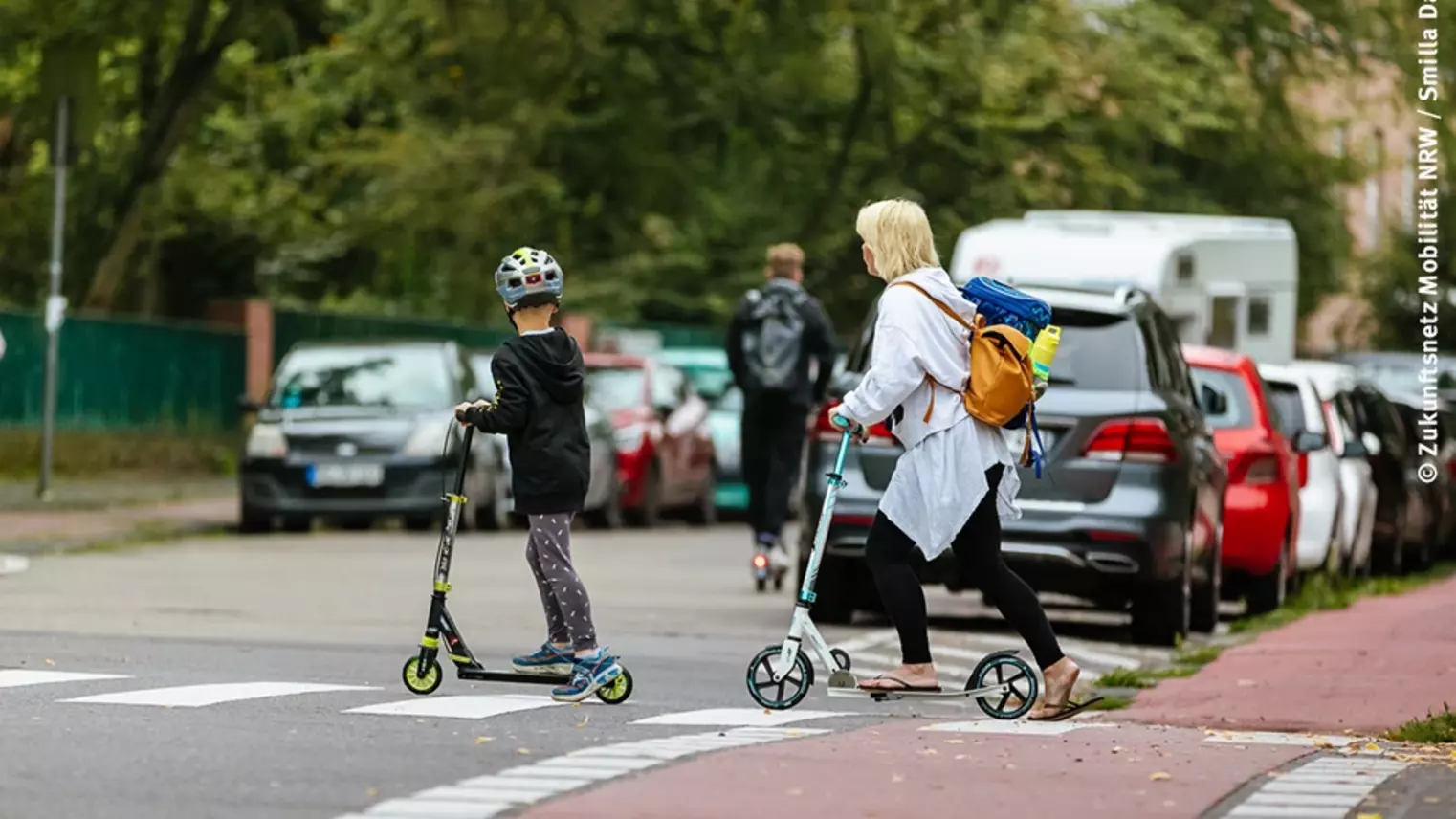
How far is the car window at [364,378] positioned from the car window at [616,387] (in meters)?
3.19

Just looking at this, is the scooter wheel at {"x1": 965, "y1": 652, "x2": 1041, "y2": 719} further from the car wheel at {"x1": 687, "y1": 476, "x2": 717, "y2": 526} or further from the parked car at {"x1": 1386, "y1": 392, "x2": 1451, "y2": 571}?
the car wheel at {"x1": 687, "y1": 476, "x2": 717, "y2": 526}

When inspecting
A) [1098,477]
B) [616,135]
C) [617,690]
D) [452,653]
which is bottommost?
[617,690]

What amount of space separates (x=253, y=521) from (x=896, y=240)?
47.6 feet

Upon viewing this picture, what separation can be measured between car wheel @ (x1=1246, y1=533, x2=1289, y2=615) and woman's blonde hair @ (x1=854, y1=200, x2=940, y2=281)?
802 cm

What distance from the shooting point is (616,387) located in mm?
28938

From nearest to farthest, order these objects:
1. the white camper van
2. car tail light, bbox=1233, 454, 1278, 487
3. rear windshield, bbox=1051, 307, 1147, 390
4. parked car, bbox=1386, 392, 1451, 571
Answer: rear windshield, bbox=1051, 307, 1147, 390
car tail light, bbox=1233, 454, 1278, 487
parked car, bbox=1386, 392, 1451, 571
the white camper van

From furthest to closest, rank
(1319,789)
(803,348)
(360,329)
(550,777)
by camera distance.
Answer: (360,329) → (803,348) → (1319,789) → (550,777)

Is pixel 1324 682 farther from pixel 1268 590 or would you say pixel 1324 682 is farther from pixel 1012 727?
pixel 1268 590

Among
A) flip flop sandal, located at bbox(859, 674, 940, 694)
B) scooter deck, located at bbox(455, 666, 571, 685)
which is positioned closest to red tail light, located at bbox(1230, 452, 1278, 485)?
flip flop sandal, located at bbox(859, 674, 940, 694)

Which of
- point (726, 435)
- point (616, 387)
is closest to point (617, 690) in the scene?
point (616, 387)

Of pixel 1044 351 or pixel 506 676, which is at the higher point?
pixel 1044 351

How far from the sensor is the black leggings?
1025 centimetres

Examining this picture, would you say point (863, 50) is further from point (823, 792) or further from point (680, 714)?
point (823, 792)

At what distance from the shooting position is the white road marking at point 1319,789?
785 cm
